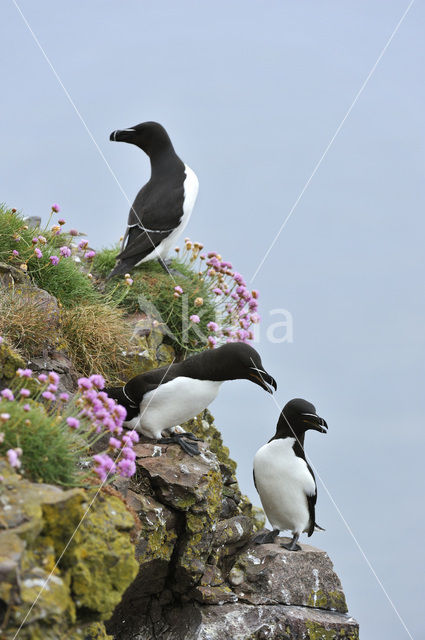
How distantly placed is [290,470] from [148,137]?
548 centimetres

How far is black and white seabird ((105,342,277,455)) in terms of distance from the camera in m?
7.04

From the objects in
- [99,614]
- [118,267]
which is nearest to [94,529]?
[99,614]

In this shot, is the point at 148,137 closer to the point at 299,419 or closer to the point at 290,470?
the point at 299,419

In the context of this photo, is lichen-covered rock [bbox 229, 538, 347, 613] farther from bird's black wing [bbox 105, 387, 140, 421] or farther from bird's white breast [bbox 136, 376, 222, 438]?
bird's black wing [bbox 105, 387, 140, 421]

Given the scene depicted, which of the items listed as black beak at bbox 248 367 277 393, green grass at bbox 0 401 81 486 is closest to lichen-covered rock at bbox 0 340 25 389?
green grass at bbox 0 401 81 486

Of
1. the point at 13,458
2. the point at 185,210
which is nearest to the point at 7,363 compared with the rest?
the point at 13,458

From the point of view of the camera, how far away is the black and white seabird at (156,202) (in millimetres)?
10508

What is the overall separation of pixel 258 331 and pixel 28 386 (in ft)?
15.2

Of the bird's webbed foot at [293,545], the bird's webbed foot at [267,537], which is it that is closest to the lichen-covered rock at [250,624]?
the bird's webbed foot at [293,545]

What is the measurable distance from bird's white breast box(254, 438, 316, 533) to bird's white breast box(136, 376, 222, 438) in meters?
1.04

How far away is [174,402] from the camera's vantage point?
24.1 ft

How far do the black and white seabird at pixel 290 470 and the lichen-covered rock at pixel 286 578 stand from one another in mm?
199

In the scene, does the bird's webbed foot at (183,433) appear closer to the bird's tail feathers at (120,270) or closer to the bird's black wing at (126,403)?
Result: the bird's black wing at (126,403)

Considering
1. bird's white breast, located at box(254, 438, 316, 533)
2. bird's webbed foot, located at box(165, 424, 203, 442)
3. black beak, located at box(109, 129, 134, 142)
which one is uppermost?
black beak, located at box(109, 129, 134, 142)
